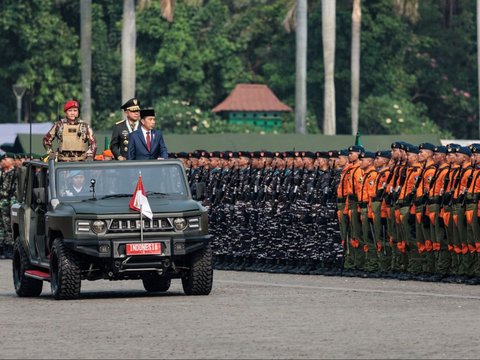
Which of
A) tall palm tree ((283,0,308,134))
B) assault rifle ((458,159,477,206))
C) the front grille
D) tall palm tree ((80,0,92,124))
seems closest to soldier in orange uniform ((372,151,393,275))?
assault rifle ((458,159,477,206))

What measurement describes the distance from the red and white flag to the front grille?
0.12m

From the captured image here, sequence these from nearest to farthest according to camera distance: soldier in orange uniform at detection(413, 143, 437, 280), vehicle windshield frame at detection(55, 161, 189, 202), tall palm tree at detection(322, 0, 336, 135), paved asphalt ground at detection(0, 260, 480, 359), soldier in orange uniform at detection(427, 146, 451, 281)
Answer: paved asphalt ground at detection(0, 260, 480, 359) < vehicle windshield frame at detection(55, 161, 189, 202) < soldier in orange uniform at detection(427, 146, 451, 281) < soldier in orange uniform at detection(413, 143, 437, 280) < tall palm tree at detection(322, 0, 336, 135)

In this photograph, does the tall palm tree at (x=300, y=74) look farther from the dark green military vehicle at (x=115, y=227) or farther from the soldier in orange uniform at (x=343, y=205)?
the dark green military vehicle at (x=115, y=227)

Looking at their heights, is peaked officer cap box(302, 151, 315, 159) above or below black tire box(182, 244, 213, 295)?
above

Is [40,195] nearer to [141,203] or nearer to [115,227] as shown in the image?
[115,227]

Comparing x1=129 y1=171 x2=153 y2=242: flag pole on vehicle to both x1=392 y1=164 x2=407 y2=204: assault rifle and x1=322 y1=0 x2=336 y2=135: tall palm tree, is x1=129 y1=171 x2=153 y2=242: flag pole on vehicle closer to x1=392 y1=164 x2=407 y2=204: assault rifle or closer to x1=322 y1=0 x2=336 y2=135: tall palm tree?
x1=392 y1=164 x2=407 y2=204: assault rifle

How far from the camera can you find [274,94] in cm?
7900

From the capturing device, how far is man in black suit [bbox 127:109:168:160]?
22594mm

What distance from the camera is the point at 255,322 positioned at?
56.9 feet

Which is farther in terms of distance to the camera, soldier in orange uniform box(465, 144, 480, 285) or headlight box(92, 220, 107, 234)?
soldier in orange uniform box(465, 144, 480, 285)

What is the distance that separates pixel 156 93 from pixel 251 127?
424cm

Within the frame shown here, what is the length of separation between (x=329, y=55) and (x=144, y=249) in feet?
139

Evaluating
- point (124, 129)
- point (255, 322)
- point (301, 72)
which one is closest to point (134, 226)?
point (124, 129)

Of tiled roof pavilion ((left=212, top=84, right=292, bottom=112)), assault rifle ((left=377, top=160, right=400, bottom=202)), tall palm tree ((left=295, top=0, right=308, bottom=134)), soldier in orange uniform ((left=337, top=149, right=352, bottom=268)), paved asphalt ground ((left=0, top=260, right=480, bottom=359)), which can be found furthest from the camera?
tiled roof pavilion ((left=212, top=84, right=292, bottom=112))
